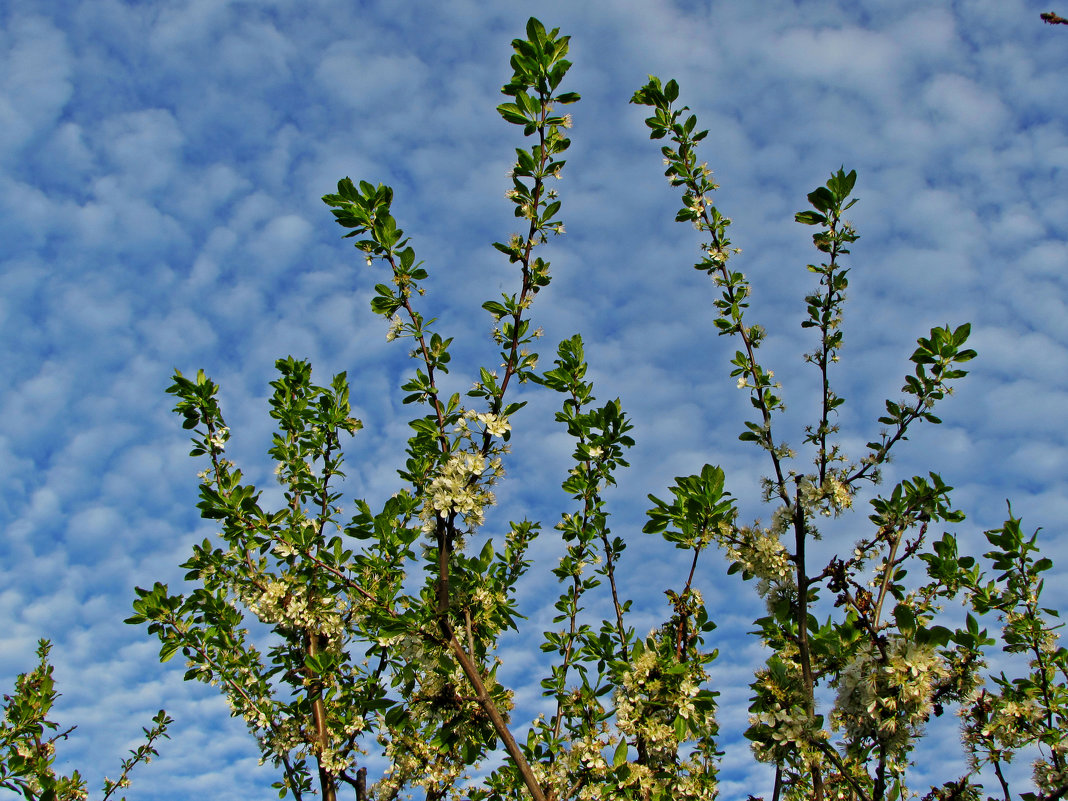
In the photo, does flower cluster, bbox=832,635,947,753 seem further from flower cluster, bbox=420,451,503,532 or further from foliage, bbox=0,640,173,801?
foliage, bbox=0,640,173,801

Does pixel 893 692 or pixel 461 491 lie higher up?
pixel 461 491

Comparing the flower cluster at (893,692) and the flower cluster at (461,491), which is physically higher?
the flower cluster at (461,491)

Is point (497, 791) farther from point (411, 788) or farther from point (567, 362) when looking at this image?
point (567, 362)

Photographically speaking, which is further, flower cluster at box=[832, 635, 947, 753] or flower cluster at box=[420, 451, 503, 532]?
flower cluster at box=[420, 451, 503, 532]

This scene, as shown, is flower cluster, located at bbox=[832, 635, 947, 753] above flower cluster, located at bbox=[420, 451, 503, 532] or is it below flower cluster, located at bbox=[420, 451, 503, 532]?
below

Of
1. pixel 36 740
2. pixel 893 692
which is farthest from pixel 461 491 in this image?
pixel 36 740

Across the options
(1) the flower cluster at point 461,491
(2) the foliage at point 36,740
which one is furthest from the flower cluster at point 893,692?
(2) the foliage at point 36,740

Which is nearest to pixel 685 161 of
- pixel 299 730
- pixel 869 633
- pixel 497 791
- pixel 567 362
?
pixel 567 362

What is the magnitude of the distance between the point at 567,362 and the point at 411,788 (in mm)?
3773

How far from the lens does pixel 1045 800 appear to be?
8.23 feet

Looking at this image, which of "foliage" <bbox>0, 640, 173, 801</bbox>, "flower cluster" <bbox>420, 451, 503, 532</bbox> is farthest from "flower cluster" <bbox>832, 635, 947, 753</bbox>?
"foliage" <bbox>0, 640, 173, 801</bbox>

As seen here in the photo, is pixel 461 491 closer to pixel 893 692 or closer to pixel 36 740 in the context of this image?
pixel 893 692

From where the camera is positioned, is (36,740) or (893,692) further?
(36,740)

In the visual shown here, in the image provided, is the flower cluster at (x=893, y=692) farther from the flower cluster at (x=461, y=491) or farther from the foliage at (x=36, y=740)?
the foliage at (x=36, y=740)
